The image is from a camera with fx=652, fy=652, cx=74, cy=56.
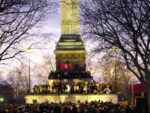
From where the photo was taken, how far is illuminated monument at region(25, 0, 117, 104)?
7869cm

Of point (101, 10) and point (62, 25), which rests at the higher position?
point (62, 25)

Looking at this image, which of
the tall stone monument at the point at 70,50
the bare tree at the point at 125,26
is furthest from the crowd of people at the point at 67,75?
the bare tree at the point at 125,26

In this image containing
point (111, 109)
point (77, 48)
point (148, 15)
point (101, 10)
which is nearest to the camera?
point (148, 15)

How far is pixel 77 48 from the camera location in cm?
9388

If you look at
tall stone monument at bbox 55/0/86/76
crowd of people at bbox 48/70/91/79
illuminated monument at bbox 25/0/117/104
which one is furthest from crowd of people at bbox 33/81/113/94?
tall stone monument at bbox 55/0/86/76

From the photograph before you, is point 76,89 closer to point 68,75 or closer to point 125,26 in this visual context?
point 68,75

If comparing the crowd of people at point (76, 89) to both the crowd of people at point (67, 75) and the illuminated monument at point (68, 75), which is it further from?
the crowd of people at point (67, 75)

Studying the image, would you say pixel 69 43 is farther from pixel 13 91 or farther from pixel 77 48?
pixel 13 91

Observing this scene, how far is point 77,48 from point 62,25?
524 cm

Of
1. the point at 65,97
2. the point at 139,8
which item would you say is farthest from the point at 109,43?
the point at 65,97

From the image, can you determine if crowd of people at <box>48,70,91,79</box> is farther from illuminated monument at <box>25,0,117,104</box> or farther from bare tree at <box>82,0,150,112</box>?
bare tree at <box>82,0,150,112</box>

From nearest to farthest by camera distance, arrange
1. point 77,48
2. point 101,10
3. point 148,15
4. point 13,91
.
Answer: point 148,15 → point 101,10 → point 77,48 → point 13,91

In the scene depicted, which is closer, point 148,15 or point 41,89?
point 148,15

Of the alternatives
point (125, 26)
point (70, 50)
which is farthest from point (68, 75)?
point (125, 26)
